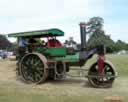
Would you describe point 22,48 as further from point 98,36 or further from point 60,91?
point 98,36

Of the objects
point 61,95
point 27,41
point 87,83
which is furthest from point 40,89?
point 27,41

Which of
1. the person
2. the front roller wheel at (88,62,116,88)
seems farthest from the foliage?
the front roller wheel at (88,62,116,88)

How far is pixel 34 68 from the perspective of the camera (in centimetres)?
1285

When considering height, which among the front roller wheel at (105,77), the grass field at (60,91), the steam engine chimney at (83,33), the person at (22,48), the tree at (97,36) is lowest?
the grass field at (60,91)

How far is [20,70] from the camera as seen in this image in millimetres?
13227

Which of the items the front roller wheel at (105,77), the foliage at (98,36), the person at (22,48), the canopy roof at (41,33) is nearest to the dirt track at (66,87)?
the front roller wheel at (105,77)

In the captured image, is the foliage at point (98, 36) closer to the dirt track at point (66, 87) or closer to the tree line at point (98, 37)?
the tree line at point (98, 37)

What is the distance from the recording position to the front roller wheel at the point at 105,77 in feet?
38.4

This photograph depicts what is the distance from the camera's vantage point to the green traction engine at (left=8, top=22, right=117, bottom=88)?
11.8m

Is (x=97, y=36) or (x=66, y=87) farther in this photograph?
(x=97, y=36)

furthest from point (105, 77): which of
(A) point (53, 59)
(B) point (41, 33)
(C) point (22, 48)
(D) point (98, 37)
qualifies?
(D) point (98, 37)

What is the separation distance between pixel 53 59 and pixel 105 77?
2.24 metres

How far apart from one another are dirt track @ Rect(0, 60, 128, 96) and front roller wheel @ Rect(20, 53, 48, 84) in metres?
0.33

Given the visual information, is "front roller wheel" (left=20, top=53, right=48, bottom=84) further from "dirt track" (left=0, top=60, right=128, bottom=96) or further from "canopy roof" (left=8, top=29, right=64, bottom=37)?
"canopy roof" (left=8, top=29, right=64, bottom=37)
